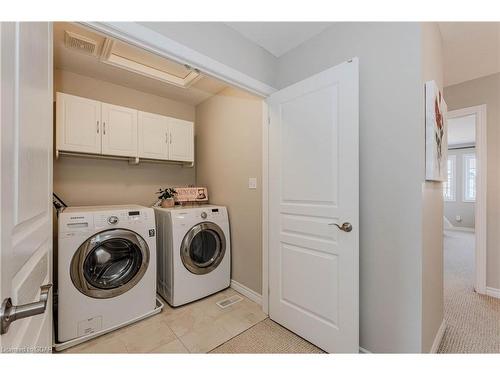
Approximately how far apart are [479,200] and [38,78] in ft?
12.0

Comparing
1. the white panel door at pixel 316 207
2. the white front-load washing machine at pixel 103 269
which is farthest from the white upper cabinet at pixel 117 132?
the white panel door at pixel 316 207

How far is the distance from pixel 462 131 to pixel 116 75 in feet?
22.0

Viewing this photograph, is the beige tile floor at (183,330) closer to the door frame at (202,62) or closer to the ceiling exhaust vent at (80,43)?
the door frame at (202,62)

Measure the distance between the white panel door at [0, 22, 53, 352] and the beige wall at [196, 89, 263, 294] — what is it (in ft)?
5.67

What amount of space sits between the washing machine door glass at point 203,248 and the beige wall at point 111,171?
0.95 m

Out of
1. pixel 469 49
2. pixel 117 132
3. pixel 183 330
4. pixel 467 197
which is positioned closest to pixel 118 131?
pixel 117 132

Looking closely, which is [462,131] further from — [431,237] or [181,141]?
[181,141]

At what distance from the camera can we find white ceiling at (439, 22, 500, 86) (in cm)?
174

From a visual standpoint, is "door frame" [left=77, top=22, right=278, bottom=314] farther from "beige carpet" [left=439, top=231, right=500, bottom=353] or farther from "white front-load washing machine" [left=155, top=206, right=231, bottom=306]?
"beige carpet" [left=439, top=231, right=500, bottom=353]

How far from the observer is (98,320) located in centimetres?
177

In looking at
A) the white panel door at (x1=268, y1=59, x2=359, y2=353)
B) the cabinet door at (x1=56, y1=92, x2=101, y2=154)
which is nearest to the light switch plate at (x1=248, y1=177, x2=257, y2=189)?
the white panel door at (x1=268, y1=59, x2=359, y2=353)

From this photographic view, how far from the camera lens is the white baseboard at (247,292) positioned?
7.50 feet
